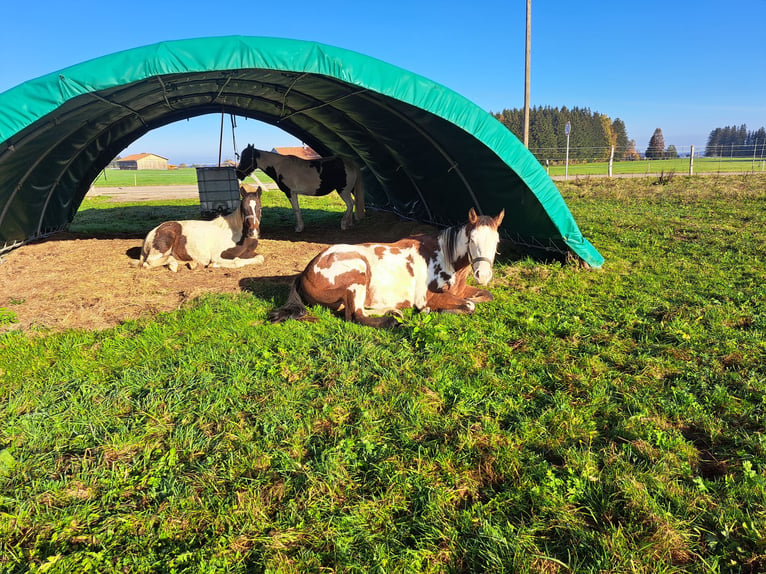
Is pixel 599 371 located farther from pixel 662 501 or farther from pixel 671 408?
pixel 662 501

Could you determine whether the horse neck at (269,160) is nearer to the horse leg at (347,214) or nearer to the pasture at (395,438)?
the horse leg at (347,214)

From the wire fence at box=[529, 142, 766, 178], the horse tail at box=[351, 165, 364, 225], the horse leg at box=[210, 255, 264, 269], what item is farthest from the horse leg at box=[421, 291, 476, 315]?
the wire fence at box=[529, 142, 766, 178]

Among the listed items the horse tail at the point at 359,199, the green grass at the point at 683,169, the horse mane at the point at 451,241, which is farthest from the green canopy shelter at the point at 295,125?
the green grass at the point at 683,169

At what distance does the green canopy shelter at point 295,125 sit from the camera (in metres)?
5.25

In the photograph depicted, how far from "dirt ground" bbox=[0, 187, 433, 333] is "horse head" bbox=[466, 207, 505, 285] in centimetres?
342

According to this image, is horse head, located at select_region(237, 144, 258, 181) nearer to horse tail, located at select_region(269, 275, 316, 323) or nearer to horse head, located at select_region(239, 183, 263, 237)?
horse head, located at select_region(239, 183, 263, 237)

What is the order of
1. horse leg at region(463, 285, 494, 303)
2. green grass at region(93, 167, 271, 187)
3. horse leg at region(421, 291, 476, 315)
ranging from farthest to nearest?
1. green grass at region(93, 167, 271, 187)
2. horse leg at region(463, 285, 494, 303)
3. horse leg at region(421, 291, 476, 315)

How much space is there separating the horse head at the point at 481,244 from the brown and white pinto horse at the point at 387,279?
0.47 ft

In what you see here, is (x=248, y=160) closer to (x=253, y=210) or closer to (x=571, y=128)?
(x=253, y=210)

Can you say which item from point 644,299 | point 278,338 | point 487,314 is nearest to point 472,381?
point 487,314

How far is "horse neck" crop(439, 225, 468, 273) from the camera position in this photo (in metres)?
5.13

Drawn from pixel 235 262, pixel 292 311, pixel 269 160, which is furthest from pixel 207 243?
pixel 269 160

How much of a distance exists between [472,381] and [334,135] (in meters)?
10.7

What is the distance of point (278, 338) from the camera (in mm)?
4711
